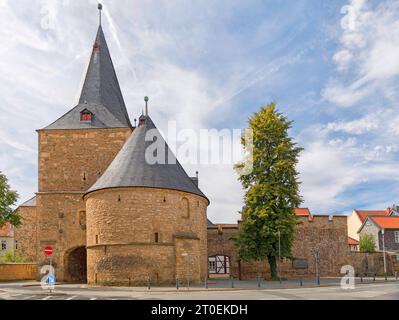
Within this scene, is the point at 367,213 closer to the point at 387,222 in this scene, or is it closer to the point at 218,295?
the point at 387,222

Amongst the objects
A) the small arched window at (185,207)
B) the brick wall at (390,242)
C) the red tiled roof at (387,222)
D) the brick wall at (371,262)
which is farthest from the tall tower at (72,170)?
the red tiled roof at (387,222)

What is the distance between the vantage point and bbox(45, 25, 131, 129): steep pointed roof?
130 feet

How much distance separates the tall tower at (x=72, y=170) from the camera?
37531 millimetres

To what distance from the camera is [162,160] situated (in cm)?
3212

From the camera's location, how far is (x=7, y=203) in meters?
39.2

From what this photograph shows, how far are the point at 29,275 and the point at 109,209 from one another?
49.2ft

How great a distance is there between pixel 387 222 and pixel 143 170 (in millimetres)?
42225

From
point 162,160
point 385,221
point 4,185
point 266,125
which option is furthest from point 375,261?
point 4,185

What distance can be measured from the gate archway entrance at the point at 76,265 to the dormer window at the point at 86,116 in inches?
416

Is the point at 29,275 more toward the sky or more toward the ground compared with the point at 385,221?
more toward the ground

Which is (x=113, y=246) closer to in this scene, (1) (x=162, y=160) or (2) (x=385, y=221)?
(1) (x=162, y=160)

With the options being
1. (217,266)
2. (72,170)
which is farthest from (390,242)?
(72,170)

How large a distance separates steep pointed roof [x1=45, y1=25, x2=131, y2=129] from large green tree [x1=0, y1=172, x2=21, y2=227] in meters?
6.12

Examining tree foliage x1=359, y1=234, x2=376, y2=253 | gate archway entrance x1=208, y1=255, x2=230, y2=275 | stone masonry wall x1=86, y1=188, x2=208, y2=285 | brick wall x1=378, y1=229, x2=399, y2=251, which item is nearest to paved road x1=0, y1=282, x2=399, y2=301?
stone masonry wall x1=86, y1=188, x2=208, y2=285
